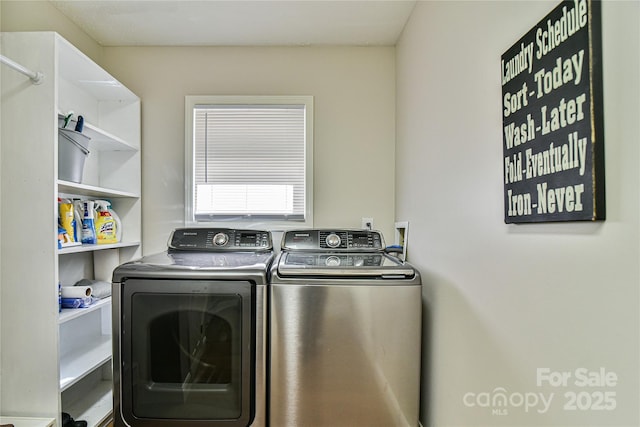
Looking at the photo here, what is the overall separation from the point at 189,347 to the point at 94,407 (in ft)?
3.19

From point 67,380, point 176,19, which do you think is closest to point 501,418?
point 67,380

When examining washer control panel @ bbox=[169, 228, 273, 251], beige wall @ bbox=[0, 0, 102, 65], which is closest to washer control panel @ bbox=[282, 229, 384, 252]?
washer control panel @ bbox=[169, 228, 273, 251]

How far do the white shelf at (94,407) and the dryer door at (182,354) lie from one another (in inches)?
21.2

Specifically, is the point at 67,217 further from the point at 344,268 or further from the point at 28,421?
the point at 344,268

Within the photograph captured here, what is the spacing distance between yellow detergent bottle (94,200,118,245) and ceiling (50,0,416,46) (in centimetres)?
108

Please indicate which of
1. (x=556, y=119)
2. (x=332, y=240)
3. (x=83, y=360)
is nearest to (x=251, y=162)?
(x=332, y=240)

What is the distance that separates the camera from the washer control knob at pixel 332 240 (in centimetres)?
207

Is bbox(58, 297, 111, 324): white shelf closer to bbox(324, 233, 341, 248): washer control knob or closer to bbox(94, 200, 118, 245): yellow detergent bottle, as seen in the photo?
bbox(94, 200, 118, 245): yellow detergent bottle

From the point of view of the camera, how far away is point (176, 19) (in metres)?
2.05

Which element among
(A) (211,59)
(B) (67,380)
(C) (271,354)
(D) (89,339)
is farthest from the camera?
(A) (211,59)

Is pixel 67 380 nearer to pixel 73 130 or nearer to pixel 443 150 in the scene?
pixel 73 130

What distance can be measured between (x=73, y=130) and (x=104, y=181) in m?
0.71

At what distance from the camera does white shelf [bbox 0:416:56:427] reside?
4.84 ft

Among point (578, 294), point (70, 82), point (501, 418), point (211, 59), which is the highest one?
point (211, 59)
